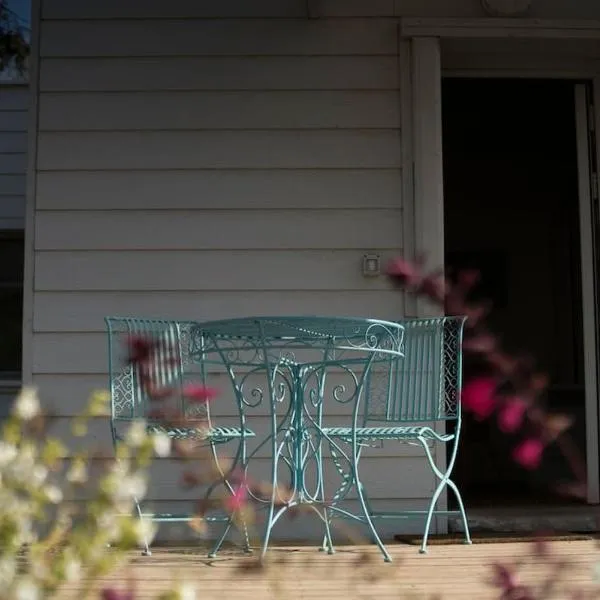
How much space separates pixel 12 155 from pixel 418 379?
354cm

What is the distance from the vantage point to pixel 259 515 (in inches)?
169

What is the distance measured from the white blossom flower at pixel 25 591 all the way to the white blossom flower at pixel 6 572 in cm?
1

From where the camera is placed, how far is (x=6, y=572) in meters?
0.99

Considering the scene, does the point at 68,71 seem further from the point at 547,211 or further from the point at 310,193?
the point at 547,211

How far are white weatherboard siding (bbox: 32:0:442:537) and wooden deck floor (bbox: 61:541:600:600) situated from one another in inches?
26.5

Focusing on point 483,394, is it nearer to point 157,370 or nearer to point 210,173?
point 157,370

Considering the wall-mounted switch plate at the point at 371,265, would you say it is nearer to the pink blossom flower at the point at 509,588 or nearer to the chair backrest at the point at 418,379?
the chair backrest at the point at 418,379

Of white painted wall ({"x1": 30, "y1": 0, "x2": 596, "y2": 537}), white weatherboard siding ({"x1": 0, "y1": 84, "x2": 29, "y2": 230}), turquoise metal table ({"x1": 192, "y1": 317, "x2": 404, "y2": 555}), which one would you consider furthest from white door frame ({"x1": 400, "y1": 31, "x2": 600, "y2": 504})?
white weatherboard siding ({"x1": 0, "y1": 84, "x2": 29, "y2": 230})

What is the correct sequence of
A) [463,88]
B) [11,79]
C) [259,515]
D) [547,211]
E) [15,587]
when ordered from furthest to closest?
[547,211], [463,88], [11,79], [259,515], [15,587]

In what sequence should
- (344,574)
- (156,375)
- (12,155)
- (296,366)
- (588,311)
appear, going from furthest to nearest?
(12,155)
(588,311)
(156,375)
(296,366)
(344,574)

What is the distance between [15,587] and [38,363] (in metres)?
3.53

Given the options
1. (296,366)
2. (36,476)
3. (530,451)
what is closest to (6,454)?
(36,476)

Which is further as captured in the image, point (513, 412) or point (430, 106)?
point (430, 106)

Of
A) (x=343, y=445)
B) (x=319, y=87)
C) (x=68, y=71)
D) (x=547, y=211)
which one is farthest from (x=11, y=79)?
(x=547, y=211)
